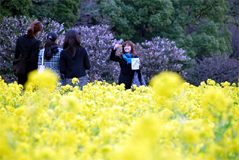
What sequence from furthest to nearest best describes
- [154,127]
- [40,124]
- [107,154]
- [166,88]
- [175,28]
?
[175,28] → [40,124] → [166,88] → [107,154] → [154,127]

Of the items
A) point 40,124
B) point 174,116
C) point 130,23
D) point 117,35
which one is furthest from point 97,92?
point 130,23

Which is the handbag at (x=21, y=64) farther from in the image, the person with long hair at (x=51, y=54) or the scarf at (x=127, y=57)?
the scarf at (x=127, y=57)

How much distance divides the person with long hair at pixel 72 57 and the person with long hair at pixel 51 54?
0.19 metres

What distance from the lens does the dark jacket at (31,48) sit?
6871 mm

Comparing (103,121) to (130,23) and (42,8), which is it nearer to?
(42,8)

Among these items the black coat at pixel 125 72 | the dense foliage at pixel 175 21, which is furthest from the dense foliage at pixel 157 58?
the black coat at pixel 125 72

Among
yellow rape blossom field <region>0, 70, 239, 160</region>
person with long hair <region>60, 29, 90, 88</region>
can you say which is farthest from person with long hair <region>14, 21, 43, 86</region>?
yellow rape blossom field <region>0, 70, 239, 160</region>

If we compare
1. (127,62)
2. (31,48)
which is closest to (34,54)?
(31,48)

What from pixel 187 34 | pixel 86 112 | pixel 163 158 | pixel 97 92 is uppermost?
pixel 187 34

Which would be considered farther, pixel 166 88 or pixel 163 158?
pixel 166 88

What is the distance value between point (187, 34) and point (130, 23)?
4419 mm

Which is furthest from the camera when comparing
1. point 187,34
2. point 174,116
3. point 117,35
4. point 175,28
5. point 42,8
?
point 187,34

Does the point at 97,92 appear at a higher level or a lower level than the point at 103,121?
higher

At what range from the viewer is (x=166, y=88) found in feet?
9.51
